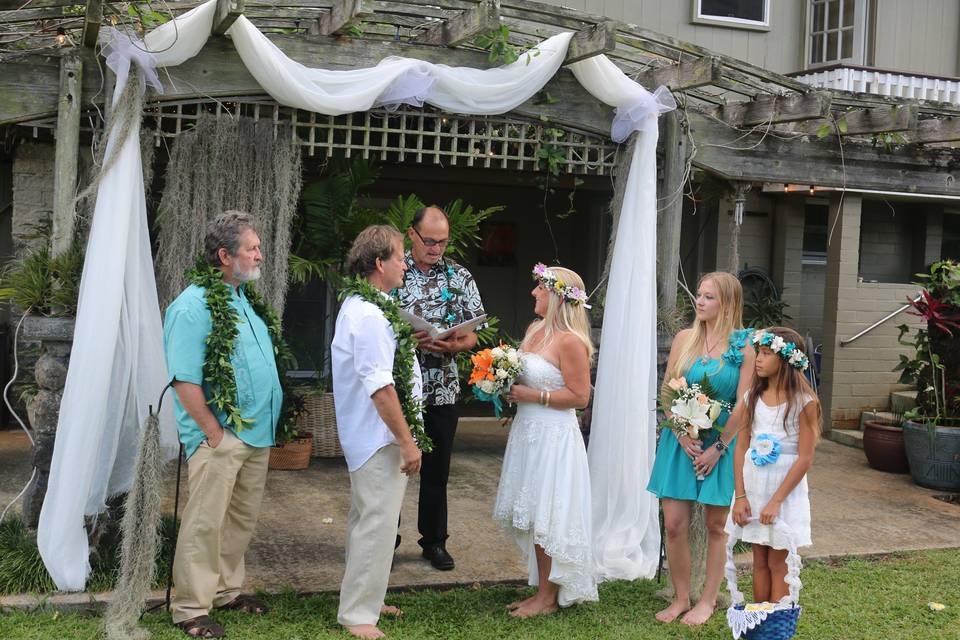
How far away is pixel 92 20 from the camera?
476 cm

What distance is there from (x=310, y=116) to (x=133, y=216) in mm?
1391

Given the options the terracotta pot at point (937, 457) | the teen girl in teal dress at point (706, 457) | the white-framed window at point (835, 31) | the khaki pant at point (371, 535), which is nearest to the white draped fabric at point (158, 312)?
the teen girl in teal dress at point (706, 457)

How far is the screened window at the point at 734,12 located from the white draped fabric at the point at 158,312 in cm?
532

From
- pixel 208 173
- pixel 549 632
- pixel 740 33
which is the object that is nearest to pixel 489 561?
pixel 549 632

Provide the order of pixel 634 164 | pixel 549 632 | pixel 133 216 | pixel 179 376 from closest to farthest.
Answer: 1. pixel 179 376
2. pixel 549 632
3. pixel 133 216
4. pixel 634 164

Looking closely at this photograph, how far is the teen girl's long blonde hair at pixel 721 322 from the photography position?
15.7 feet

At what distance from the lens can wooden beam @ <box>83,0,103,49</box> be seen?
4.68 m

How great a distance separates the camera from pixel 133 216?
495 centimetres

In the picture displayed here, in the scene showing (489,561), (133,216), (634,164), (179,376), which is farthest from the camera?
(634,164)

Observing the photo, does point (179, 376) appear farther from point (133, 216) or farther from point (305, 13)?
point (305, 13)

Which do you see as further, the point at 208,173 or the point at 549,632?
the point at 208,173

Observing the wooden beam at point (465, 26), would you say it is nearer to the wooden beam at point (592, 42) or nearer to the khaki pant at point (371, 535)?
the wooden beam at point (592, 42)

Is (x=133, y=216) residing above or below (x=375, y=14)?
below

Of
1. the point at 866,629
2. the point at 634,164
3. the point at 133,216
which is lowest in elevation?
the point at 866,629
